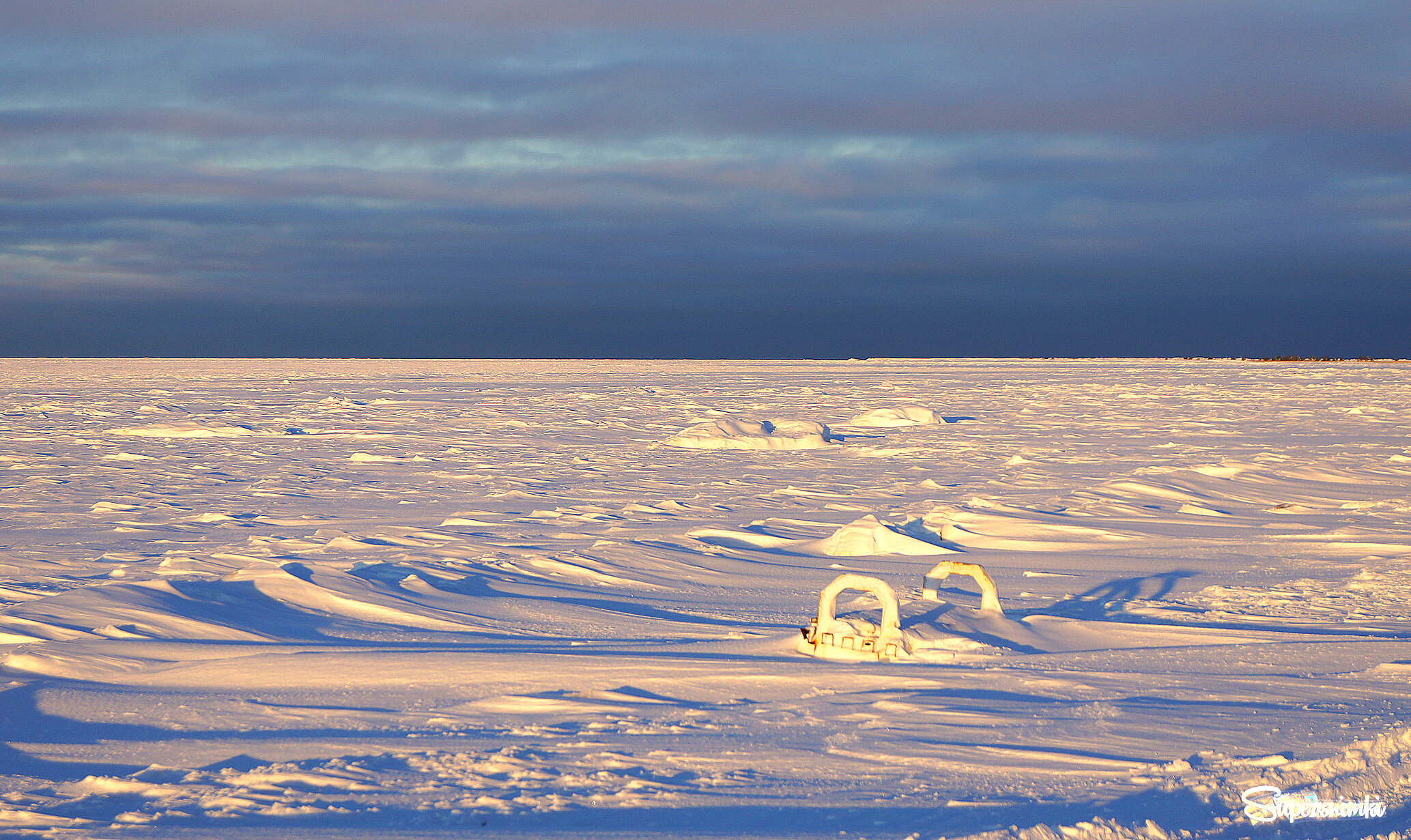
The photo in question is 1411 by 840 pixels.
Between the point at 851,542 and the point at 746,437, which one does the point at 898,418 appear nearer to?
the point at 746,437

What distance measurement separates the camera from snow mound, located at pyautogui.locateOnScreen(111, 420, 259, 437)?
15.1 meters

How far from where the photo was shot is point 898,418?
57.1ft

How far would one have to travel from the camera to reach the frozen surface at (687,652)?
2701 mm

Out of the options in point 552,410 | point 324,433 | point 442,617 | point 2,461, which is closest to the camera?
point 442,617

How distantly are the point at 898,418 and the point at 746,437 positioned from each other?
4.51m

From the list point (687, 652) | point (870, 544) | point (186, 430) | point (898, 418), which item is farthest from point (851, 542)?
point (186, 430)

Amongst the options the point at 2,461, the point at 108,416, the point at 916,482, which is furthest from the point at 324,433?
the point at 916,482

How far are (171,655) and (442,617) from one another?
1061mm

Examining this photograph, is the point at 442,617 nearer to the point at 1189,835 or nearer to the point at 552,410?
the point at 1189,835

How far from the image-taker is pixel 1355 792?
9.14 feet

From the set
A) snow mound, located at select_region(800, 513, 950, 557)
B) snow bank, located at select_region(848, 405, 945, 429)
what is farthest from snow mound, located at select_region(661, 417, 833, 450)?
snow mound, located at select_region(800, 513, 950, 557)

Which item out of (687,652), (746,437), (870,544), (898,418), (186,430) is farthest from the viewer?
(898,418)

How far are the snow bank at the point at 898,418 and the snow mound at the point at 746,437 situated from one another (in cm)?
284

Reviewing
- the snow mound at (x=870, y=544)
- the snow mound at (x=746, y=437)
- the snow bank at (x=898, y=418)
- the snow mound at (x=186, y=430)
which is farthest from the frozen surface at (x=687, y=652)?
the snow bank at (x=898, y=418)
